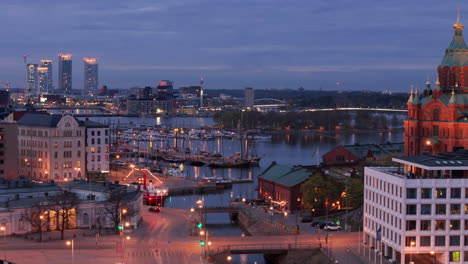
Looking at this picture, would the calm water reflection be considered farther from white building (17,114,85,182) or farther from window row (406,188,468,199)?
white building (17,114,85,182)

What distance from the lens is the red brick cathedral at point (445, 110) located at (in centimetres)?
3781

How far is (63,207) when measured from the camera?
1109 inches

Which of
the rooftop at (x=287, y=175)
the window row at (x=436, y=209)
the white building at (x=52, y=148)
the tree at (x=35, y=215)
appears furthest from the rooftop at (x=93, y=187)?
the window row at (x=436, y=209)

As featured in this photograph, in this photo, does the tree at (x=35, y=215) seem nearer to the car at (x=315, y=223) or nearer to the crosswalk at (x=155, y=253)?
the crosswalk at (x=155, y=253)

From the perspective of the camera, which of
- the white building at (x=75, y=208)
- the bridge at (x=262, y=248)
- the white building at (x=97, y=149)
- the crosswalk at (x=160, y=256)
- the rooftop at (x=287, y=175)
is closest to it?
the crosswalk at (x=160, y=256)

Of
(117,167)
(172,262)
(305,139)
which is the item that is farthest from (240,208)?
(305,139)

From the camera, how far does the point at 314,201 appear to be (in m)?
33.5

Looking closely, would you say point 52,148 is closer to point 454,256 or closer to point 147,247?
point 147,247

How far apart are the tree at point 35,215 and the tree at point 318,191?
39.0ft

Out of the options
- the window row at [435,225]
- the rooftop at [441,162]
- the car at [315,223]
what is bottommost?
the car at [315,223]

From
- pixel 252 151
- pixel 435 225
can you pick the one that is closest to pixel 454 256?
pixel 435 225

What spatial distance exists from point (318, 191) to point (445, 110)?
30.7 feet

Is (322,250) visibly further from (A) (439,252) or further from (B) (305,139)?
(B) (305,139)

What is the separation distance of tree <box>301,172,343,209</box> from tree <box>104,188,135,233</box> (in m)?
8.47
